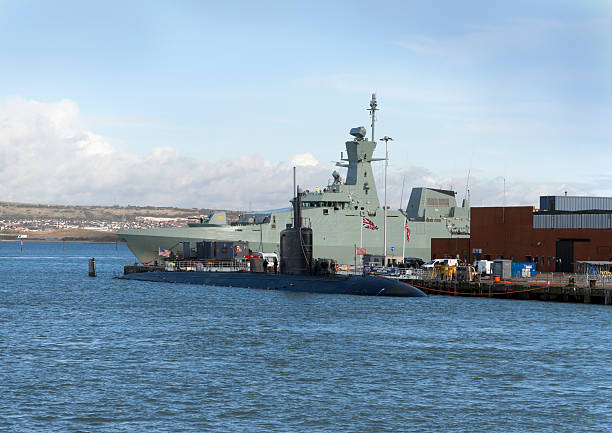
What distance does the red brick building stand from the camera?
6619cm

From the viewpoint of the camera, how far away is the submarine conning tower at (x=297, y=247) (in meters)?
57.1

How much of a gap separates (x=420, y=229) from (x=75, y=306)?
54.7 m

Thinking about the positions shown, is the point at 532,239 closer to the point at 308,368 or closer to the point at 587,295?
the point at 587,295

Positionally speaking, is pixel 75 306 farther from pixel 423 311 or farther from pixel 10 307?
pixel 423 311

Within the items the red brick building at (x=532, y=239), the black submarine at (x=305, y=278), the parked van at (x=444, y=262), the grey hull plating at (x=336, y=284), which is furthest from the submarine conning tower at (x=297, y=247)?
the red brick building at (x=532, y=239)

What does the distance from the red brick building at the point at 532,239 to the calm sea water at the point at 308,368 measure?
1601cm

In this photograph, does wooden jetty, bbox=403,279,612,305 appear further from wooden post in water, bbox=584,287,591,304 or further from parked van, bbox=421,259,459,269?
parked van, bbox=421,259,459,269

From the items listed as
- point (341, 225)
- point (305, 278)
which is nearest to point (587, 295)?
point (305, 278)

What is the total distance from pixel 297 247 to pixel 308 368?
28812 mm

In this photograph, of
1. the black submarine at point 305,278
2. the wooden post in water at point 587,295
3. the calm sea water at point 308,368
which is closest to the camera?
the calm sea water at point 308,368

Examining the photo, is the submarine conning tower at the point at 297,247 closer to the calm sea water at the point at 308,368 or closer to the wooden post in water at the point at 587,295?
the calm sea water at the point at 308,368

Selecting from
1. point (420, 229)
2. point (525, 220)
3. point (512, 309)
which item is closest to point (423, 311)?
point (512, 309)

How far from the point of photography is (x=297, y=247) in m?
58.0

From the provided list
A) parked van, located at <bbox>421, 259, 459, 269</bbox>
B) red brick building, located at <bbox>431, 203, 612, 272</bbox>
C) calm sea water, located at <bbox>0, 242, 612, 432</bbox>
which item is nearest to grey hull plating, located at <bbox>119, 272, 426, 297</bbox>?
calm sea water, located at <bbox>0, 242, 612, 432</bbox>
